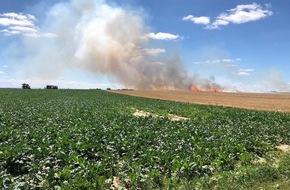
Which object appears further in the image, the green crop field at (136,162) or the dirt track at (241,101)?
the dirt track at (241,101)

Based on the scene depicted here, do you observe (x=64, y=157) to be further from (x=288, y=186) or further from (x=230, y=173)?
(x=288, y=186)

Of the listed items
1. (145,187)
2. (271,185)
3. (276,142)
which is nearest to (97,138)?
(145,187)

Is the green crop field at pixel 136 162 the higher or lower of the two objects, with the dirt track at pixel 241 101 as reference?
lower

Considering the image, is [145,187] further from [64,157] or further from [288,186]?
[288,186]

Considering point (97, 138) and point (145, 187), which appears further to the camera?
point (97, 138)

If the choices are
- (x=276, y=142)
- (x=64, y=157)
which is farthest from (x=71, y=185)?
(x=276, y=142)

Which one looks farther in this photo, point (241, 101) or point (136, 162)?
point (241, 101)

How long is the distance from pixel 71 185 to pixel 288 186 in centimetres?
607

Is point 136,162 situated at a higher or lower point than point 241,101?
lower

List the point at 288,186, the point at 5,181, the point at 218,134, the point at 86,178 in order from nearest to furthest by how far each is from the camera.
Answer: the point at 5,181
the point at 86,178
the point at 288,186
the point at 218,134

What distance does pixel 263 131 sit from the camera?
20.9m

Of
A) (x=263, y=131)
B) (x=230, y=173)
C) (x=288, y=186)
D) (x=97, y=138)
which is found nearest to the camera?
(x=288, y=186)

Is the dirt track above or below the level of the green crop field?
above

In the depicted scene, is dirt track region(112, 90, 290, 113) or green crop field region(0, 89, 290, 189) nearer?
green crop field region(0, 89, 290, 189)
